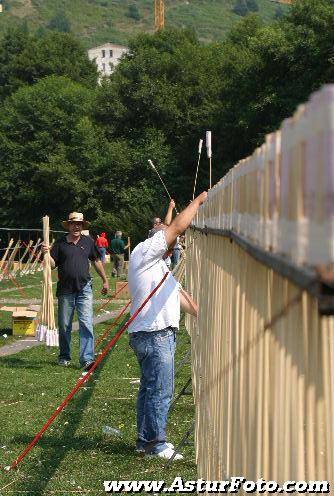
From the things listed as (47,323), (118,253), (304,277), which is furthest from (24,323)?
(118,253)

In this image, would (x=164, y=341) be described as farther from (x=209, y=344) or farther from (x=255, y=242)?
(x=255, y=242)

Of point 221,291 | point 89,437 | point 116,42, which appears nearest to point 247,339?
point 221,291

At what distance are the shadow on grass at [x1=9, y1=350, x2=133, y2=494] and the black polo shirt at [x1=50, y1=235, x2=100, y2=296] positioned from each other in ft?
12.3

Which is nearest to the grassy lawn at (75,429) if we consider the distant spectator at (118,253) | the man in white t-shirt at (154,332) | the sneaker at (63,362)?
the sneaker at (63,362)

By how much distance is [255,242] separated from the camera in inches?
132

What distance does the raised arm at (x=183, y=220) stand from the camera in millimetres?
7578

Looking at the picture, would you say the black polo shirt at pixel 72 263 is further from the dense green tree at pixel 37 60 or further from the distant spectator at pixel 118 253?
the dense green tree at pixel 37 60

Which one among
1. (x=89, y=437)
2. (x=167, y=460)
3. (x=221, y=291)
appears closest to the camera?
(x=221, y=291)

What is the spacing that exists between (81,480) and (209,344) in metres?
2.23

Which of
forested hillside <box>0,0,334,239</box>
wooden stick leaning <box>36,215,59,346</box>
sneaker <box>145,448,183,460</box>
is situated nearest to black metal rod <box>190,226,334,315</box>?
sneaker <box>145,448,183,460</box>

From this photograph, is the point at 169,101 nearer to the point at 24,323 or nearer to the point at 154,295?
the point at 24,323

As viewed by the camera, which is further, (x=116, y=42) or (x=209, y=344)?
(x=116, y=42)

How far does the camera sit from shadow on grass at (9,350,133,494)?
765 centimetres

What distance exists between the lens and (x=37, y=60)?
87.3m
